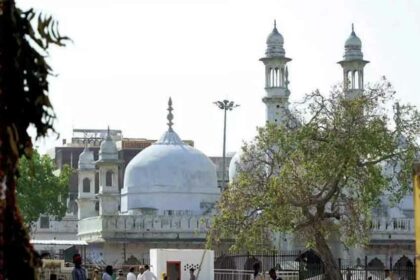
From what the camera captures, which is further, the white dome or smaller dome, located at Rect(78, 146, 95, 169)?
smaller dome, located at Rect(78, 146, 95, 169)

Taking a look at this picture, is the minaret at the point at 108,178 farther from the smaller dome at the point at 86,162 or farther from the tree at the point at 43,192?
the smaller dome at the point at 86,162

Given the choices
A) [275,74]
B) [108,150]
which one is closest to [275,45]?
[275,74]

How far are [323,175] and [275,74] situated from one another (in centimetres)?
2945

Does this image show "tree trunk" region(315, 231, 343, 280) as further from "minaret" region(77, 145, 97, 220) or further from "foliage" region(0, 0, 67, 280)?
"minaret" region(77, 145, 97, 220)

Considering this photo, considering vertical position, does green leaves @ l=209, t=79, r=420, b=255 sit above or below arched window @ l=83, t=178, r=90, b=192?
below

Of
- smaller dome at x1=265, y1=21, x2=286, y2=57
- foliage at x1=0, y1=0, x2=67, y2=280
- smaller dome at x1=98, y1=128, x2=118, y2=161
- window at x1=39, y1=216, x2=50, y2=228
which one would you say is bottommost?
foliage at x1=0, y1=0, x2=67, y2=280

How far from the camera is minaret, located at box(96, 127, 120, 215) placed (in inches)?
2628

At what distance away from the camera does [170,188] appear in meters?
66.0

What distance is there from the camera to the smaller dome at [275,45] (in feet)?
204

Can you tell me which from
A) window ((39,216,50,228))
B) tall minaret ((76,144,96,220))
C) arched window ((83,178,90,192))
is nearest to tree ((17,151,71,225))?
tall minaret ((76,144,96,220))

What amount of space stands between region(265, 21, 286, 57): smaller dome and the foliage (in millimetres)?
55643

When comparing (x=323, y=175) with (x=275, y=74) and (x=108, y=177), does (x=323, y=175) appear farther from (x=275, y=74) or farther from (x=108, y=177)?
(x=108, y=177)

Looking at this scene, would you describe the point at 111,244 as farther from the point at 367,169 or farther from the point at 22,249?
the point at 22,249

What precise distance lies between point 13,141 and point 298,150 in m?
27.2
